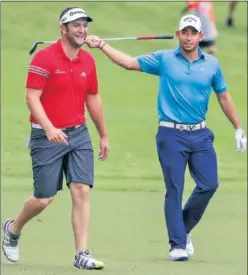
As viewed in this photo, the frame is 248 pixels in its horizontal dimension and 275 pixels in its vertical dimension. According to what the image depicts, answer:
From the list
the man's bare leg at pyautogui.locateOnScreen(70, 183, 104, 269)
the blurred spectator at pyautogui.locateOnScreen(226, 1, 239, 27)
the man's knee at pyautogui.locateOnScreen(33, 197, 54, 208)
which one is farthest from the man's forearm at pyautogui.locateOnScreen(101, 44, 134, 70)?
the blurred spectator at pyautogui.locateOnScreen(226, 1, 239, 27)

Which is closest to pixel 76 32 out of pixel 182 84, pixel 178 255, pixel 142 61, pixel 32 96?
pixel 32 96

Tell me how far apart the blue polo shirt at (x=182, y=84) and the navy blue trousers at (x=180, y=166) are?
0.15 m

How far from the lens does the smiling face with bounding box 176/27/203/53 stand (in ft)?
32.9

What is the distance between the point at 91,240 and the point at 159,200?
2860 millimetres

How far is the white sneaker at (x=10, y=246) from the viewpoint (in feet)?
32.2

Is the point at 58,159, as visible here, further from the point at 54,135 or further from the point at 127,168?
the point at 127,168

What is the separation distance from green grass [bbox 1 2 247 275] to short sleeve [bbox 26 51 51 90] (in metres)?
1.44

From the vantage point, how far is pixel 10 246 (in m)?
9.90

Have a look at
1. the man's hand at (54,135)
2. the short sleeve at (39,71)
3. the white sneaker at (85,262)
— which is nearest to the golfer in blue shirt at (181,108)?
the short sleeve at (39,71)

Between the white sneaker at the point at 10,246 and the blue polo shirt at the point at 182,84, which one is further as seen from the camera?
the blue polo shirt at the point at 182,84

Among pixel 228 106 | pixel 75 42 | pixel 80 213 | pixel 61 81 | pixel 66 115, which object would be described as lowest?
pixel 80 213

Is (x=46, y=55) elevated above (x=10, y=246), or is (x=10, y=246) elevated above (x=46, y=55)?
(x=46, y=55)

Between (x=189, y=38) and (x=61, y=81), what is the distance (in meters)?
1.41

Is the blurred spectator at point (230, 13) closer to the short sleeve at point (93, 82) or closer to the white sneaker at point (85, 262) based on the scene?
the short sleeve at point (93, 82)
